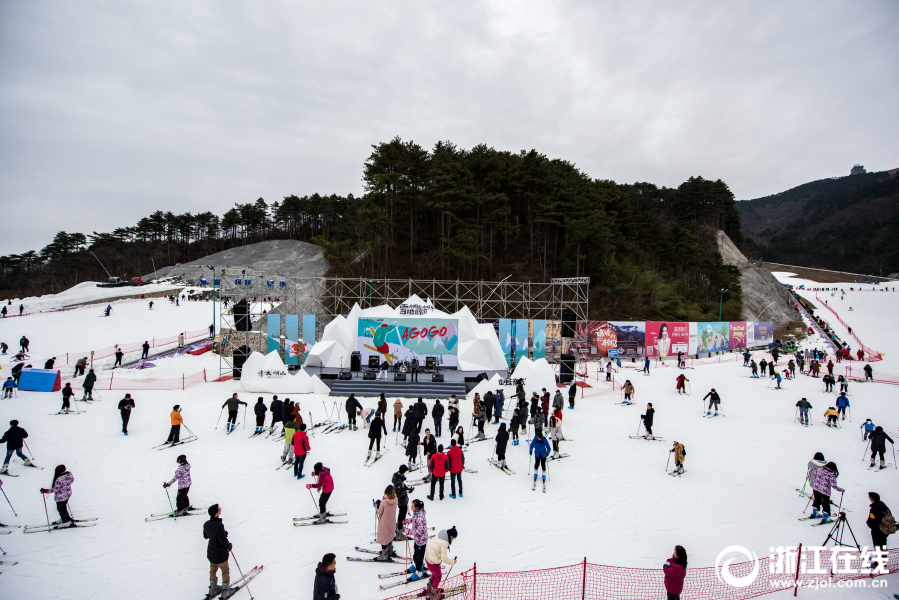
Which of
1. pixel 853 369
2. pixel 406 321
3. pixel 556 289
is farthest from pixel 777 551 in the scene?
pixel 556 289

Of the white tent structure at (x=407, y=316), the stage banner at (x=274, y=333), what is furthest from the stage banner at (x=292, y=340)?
the white tent structure at (x=407, y=316)

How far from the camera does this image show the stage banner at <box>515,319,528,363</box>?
22.6m

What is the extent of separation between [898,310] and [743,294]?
15.3 metres

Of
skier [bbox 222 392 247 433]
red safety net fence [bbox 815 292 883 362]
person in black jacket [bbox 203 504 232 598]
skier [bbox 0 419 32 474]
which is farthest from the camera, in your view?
red safety net fence [bbox 815 292 883 362]

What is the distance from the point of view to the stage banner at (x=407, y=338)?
20.8 m

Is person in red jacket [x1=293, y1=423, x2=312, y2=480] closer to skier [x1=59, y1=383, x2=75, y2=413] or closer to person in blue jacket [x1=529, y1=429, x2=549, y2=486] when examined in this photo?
person in blue jacket [x1=529, y1=429, x2=549, y2=486]

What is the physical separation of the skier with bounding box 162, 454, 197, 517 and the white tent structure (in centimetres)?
1332

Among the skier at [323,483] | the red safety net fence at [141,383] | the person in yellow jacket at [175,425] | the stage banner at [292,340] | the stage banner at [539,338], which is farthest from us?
the stage banner at [539,338]

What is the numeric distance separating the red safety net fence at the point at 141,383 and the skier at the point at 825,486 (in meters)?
19.9

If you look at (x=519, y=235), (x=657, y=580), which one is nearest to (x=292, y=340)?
(x=657, y=580)

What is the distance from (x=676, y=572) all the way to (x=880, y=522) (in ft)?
12.3

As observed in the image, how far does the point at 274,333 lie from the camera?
70.6 ft

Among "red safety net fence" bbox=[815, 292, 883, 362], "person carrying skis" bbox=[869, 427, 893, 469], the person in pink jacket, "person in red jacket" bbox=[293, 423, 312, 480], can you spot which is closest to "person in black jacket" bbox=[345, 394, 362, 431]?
"person in red jacket" bbox=[293, 423, 312, 480]

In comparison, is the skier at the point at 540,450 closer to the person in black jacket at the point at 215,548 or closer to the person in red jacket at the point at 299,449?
the person in red jacket at the point at 299,449
